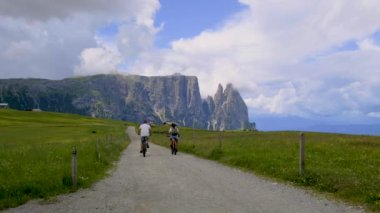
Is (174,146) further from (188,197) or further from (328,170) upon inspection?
(188,197)

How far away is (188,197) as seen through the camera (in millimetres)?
15070

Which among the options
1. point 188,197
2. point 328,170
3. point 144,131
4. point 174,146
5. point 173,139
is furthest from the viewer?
point 173,139

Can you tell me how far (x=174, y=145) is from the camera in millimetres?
37250

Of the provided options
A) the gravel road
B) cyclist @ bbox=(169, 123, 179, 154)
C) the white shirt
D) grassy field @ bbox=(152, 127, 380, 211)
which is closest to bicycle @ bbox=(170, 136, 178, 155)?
cyclist @ bbox=(169, 123, 179, 154)

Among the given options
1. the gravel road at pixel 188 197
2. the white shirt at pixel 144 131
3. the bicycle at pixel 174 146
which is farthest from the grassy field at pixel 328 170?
the white shirt at pixel 144 131

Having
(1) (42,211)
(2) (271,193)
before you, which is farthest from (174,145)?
(1) (42,211)

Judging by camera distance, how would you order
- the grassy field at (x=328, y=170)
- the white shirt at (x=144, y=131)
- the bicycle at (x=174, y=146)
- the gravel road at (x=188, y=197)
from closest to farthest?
the gravel road at (x=188, y=197) → the grassy field at (x=328, y=170) → the white shirt at (x=144, y=131) → the bicycle at (x=174, y=146)

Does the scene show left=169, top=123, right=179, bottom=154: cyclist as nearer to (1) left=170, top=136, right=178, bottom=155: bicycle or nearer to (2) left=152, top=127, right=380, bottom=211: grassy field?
(1) left=170, top=136, right=178, bottom=155: bicycle

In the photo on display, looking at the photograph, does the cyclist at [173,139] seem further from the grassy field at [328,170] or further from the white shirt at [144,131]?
the grassy field at [328,170]

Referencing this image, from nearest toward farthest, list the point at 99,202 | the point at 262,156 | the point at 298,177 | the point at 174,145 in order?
the point at 99,202
the point at 298,177
the point at 262,156
the point at 174,145

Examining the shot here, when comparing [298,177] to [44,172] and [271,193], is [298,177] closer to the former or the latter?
[271,193]

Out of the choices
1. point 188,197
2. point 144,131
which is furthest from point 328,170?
point 144,131

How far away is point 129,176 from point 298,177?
783 cm

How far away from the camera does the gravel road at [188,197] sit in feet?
43.6
